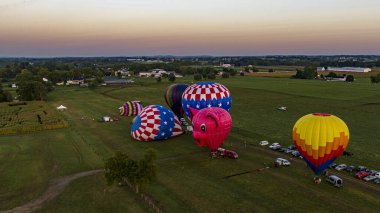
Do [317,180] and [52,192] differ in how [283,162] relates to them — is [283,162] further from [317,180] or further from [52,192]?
[52,192]

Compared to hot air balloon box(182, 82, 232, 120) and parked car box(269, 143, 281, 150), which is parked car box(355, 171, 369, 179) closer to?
parked car box(269, 143, 281, 150)

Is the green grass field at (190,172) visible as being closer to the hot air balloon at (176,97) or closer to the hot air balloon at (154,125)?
the hot air balloon at (154,125)

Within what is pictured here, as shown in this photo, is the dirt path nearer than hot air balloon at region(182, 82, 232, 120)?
Yes

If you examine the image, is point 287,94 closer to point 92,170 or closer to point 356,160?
point 356,160

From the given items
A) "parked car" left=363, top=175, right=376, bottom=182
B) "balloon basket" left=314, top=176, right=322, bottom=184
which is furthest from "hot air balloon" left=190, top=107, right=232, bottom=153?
"parked car" left=363, top=175, right=376, bottom=182

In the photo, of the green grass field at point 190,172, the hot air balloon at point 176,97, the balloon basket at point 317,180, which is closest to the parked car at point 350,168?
the green grass field at point 190,172

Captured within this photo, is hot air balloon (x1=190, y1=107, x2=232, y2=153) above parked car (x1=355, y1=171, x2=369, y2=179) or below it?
above
